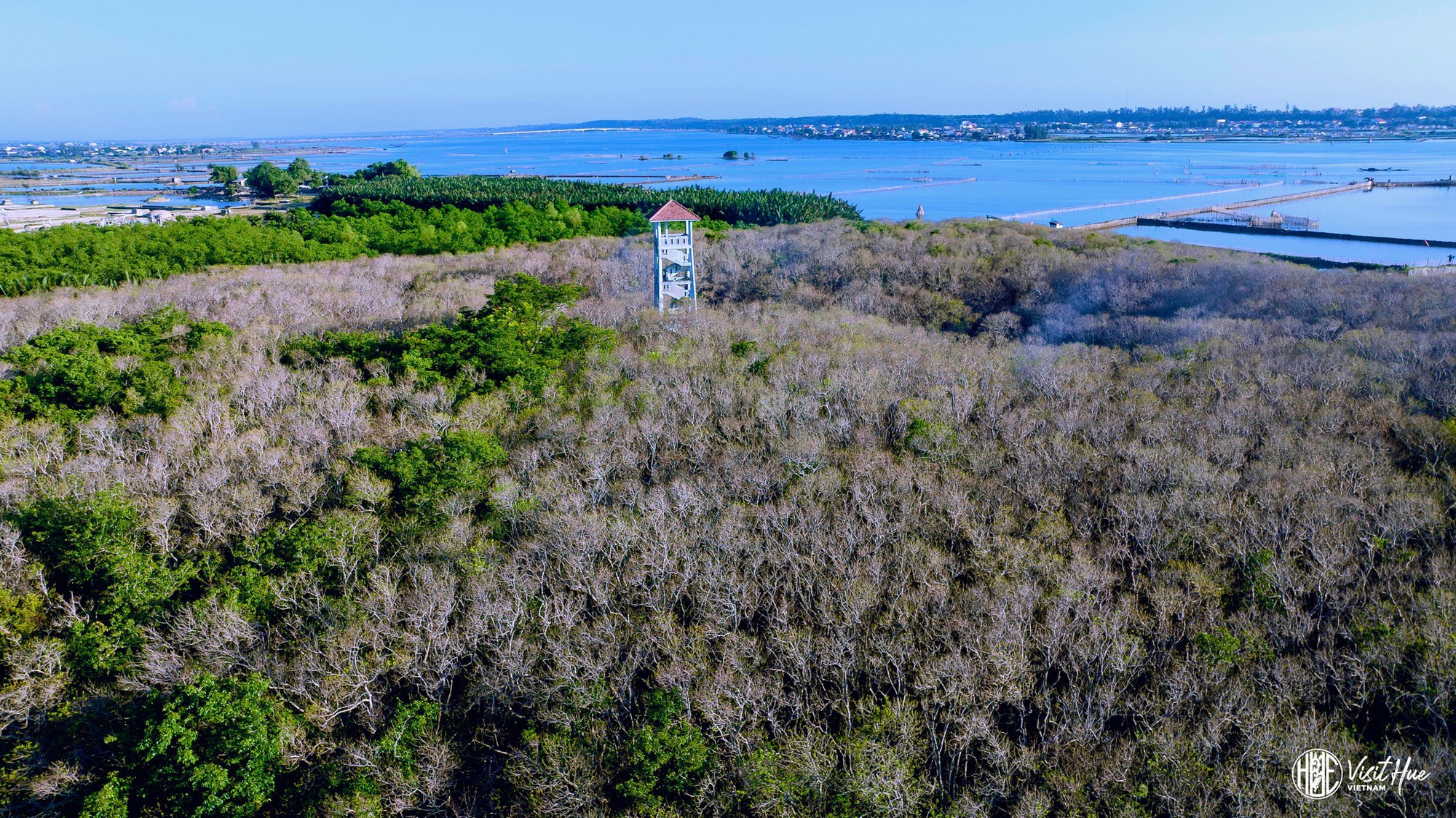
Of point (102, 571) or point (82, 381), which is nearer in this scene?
point (102, 571)

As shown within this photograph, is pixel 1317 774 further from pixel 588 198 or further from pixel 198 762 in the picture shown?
pixel 588 198

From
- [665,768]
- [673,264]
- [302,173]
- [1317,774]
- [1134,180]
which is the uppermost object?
[302,173]

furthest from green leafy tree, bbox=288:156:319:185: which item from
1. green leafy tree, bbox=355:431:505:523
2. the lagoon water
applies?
green leafy tree, bbox=355:431:505:523

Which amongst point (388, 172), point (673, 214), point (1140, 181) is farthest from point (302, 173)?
point (1140, 181)

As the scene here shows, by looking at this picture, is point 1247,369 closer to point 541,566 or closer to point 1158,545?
point 1158,545

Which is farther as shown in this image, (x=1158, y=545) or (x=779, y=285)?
(x=779, y=285)

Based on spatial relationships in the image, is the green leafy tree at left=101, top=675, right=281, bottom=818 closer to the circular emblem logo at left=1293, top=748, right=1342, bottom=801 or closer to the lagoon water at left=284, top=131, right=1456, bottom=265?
the circular emblem logo at left=1293, top=748, right=1342, bottom=801

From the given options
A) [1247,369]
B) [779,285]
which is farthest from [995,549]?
[779,285]
